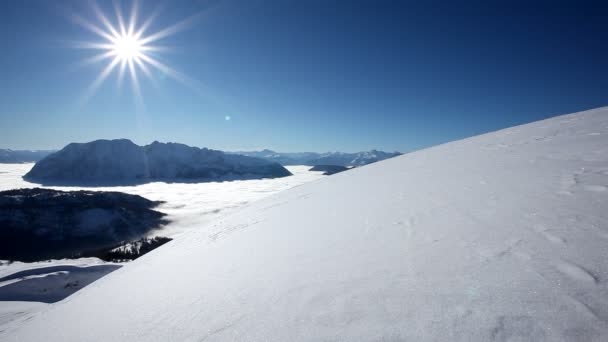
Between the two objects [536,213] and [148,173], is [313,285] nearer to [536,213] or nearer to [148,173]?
[536,213]

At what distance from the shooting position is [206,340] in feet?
5.70

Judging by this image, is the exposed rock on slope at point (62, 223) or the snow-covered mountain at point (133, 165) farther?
the snow-covered mountain at point (133, 165)

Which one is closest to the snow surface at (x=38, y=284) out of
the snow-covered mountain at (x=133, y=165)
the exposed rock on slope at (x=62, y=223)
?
the exposed rock on slope at (x=62, y=223)

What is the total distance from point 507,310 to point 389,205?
101 inches

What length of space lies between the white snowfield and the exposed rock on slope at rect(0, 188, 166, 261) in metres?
36.6

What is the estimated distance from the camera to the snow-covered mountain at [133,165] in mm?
125812

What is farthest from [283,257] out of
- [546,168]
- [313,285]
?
[546,168]

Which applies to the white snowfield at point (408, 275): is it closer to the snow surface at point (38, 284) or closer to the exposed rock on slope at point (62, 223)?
the snow surface at point (38, 284)

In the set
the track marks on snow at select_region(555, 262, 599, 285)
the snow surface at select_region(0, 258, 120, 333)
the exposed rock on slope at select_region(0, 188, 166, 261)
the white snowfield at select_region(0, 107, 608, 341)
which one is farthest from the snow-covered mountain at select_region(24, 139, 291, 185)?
the track marks on snow at select_region(555, 262, 599, 285)

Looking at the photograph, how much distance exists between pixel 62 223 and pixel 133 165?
12101 centimetres

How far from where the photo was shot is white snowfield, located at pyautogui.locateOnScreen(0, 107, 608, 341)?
4.24 feet

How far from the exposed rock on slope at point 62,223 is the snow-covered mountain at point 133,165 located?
102 meters

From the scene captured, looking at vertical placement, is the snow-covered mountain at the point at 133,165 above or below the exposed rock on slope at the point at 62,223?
above

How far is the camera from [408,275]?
1780 mm
